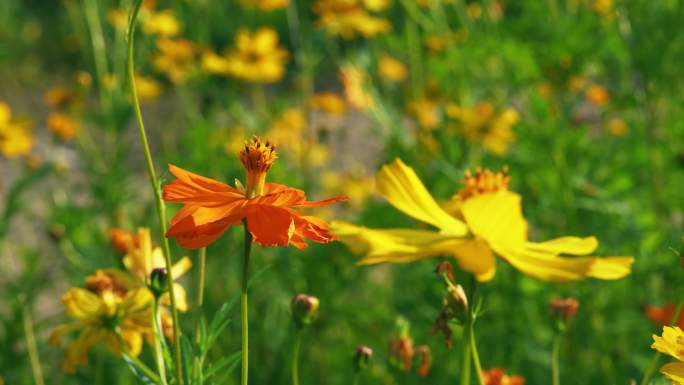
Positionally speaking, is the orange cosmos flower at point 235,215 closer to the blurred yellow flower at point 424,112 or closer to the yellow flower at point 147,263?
the yellow flower at point 147,263

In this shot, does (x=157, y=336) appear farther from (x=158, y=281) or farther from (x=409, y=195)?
(x=409, y=195)

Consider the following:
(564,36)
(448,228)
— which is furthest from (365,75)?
(448,228)

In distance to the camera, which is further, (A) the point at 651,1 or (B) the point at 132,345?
(A) the point at 651,1

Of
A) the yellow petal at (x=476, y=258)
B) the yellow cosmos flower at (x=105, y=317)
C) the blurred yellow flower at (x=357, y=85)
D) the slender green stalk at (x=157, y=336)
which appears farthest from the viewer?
the blurred yellow flower at (x=357, y=85)

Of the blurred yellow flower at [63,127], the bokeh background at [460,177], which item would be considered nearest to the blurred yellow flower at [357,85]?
the bokeh background at [460,177]

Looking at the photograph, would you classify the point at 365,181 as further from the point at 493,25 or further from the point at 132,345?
the point at 132,345

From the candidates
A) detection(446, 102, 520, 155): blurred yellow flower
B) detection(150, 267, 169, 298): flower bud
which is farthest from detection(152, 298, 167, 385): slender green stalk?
detection(446, 102, 520, 155): blurred yellow flower
